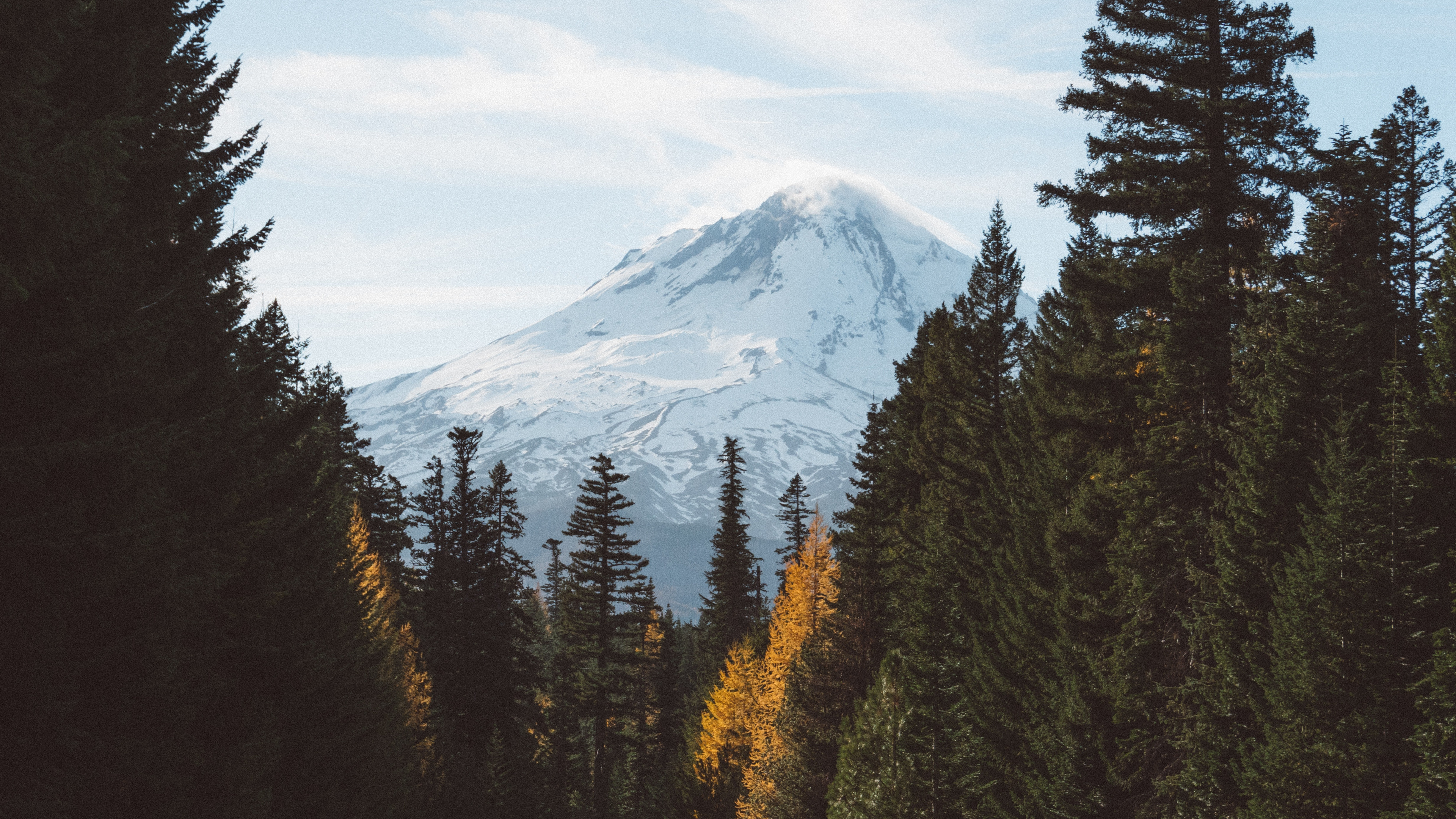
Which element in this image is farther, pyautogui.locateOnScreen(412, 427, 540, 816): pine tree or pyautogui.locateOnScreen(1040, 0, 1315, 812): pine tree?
pyautogui.locateOnScreen(412, 427, 540, 816): pine tree

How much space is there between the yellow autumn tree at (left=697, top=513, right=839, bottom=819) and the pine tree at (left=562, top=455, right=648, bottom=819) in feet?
14.2

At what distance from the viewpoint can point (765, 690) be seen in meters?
37.6

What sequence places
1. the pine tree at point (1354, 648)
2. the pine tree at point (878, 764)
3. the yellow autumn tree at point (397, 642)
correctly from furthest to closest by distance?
the yellow autumn tree at point (397, 642) → the pine tree at point (878, 764) → the pine tree at point (1354, 648)

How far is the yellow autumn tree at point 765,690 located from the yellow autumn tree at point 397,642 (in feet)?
37.1

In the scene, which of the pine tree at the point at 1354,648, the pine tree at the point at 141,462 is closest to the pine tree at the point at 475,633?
the pine tree at the point at 141,462

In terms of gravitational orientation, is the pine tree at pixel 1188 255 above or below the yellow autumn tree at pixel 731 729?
above

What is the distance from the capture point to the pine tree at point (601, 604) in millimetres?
42406

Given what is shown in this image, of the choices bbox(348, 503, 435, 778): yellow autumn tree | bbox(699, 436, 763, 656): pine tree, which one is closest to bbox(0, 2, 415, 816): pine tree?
bbox(348, 503, 435, 778): yellow autumn tree

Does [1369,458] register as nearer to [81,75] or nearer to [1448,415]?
[1448,415]

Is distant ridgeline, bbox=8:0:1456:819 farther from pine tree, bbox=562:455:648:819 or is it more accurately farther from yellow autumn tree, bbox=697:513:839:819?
pine tree, bbox=562:455:648:819

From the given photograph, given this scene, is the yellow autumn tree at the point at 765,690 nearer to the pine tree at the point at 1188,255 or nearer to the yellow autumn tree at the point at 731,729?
the yellow autumn tree at the point at 731,729

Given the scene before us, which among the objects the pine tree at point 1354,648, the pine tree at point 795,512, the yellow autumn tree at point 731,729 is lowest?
the yellow autumn tree at point 731,729

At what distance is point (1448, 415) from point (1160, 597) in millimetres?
4836

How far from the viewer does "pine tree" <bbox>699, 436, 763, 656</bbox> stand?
54.6 metres
